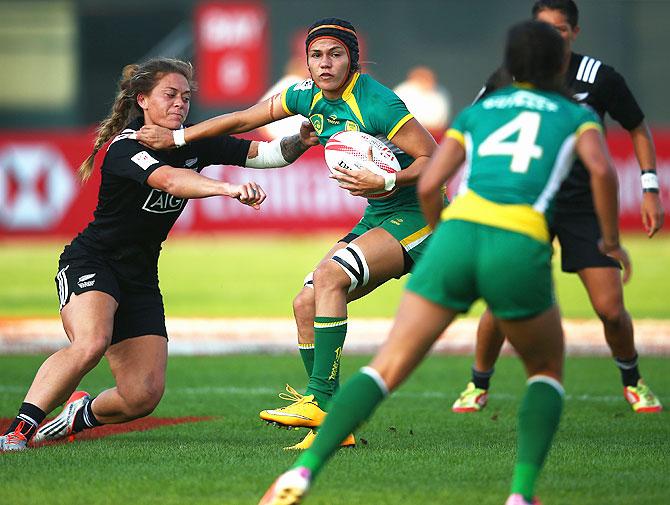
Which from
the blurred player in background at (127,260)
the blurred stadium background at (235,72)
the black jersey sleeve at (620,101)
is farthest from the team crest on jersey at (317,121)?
the blurred stadium background at (235,72)

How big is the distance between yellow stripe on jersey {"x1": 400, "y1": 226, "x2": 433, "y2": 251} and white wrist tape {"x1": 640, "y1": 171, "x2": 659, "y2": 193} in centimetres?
160

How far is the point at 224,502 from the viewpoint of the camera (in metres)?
4.98

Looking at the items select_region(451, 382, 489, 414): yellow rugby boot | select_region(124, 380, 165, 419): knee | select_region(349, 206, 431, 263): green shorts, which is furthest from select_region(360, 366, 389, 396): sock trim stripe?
select_region(451, 382, 489, 414): yellow rugby boot

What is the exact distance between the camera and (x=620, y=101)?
7.41 m

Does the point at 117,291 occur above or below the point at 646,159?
below

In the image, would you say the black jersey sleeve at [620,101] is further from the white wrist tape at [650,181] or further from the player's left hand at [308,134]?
the player's left hand at [308,134]

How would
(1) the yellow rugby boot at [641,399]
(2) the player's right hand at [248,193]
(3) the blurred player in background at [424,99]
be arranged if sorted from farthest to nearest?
1. (3) the blurred player in background at [424,99]
2. (1) the yellow rugby boot at [641,399]
3. (2) the player's right hand at [248,193]

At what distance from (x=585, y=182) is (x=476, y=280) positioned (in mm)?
2829

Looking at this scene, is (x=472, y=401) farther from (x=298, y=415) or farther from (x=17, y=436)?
(x=17, y=436)

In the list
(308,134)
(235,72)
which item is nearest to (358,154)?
(308,134)

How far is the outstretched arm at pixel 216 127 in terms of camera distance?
662 cm

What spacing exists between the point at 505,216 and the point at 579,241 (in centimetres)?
270

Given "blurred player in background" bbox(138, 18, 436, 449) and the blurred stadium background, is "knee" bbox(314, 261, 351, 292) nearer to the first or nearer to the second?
"blurred player in background" bbox(138, 18, 436, 449)

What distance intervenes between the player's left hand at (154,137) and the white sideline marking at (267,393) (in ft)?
8.27
